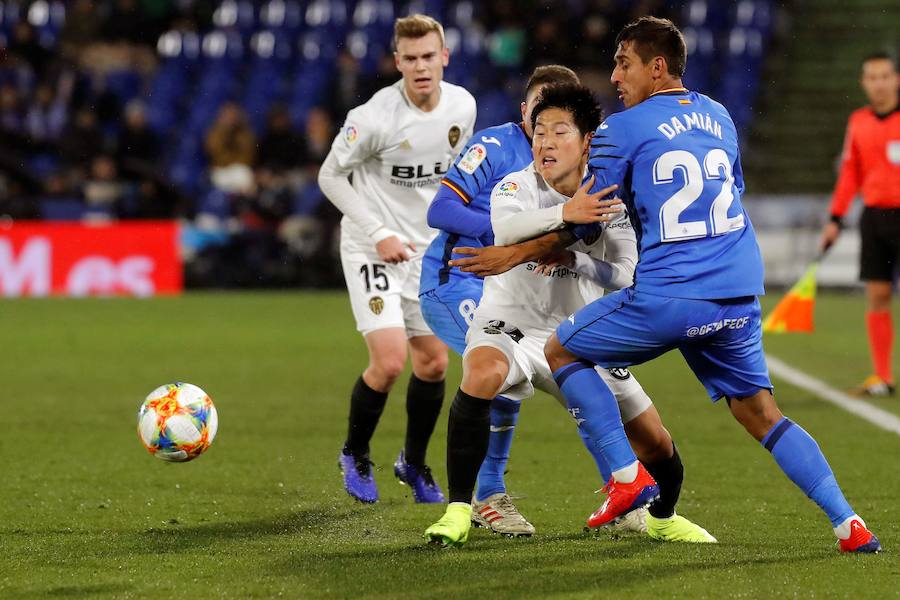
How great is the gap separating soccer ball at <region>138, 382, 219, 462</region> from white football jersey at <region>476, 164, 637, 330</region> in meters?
1.25

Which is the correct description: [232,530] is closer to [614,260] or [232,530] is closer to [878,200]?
[614,260]

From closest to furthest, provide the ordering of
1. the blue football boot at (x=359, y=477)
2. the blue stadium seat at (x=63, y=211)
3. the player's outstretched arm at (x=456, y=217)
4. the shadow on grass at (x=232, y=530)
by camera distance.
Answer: the shadow on grass at (x=232, y=530)
the player's outstretched arm at (x=456, y=217)
the blue football boot at (x=359, y=477)
the blue stadium seat at (x=63, y=211)

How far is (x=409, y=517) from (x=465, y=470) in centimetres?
79

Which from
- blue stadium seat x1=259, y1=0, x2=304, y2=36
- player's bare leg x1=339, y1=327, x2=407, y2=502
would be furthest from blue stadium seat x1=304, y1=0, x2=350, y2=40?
player's bare leg x1=339, y1=327, x2=407, y2=502

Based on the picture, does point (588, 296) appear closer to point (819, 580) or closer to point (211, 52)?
point (819, 580)

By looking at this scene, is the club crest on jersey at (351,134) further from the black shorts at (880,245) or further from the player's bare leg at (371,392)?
the black shorts at (880,245)

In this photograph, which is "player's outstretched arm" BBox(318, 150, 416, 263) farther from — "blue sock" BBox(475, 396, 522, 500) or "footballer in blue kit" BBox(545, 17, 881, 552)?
"footballer in blue kit" BBox(545, 17, 881, 552)

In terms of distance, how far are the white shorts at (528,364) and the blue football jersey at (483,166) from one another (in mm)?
390

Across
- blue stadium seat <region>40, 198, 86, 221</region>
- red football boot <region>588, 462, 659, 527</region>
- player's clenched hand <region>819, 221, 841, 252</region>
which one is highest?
player's clenched hand <region>819, 221, 841, 252</region>

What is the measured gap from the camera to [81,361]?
11.9 m

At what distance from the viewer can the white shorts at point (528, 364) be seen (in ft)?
17.2

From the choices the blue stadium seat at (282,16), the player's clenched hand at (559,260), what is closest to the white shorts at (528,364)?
the player's clenched hand at (559,260)

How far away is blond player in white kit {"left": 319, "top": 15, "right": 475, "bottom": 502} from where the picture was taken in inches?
258

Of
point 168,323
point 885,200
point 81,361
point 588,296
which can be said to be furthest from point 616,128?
point 168,323
